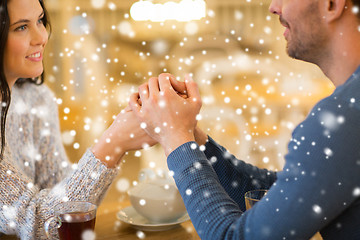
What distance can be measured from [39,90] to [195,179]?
109 centimetres

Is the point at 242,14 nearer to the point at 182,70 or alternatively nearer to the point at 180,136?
the point at 182,70

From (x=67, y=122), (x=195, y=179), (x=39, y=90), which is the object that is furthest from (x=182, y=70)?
(x=195, y=179)

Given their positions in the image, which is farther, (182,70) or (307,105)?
(182,70)

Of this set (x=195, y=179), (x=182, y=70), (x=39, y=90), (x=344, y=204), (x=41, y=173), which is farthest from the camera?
(x=182, y=70)

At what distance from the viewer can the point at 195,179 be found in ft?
2.61

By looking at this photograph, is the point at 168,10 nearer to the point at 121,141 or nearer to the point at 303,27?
the point at 121,141

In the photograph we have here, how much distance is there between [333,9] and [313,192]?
38 centimetres

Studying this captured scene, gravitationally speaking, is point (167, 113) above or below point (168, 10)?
below

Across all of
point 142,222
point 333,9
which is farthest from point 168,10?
point 333,9

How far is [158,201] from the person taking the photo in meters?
1.05

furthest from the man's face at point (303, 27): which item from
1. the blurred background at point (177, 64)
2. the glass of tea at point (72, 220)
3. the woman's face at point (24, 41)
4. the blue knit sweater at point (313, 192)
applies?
the blurred background at point (177, 64)

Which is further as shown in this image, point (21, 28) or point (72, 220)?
point (21, 28)

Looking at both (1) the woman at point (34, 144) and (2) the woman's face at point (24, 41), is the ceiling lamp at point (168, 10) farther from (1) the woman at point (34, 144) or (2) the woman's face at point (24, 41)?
(2) the woman's face at point (24, 41)

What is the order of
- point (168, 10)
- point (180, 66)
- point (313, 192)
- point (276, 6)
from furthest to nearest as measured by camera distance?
point (180, 66) < point (168, 10) < point (276, 6) < point (313, 192)
